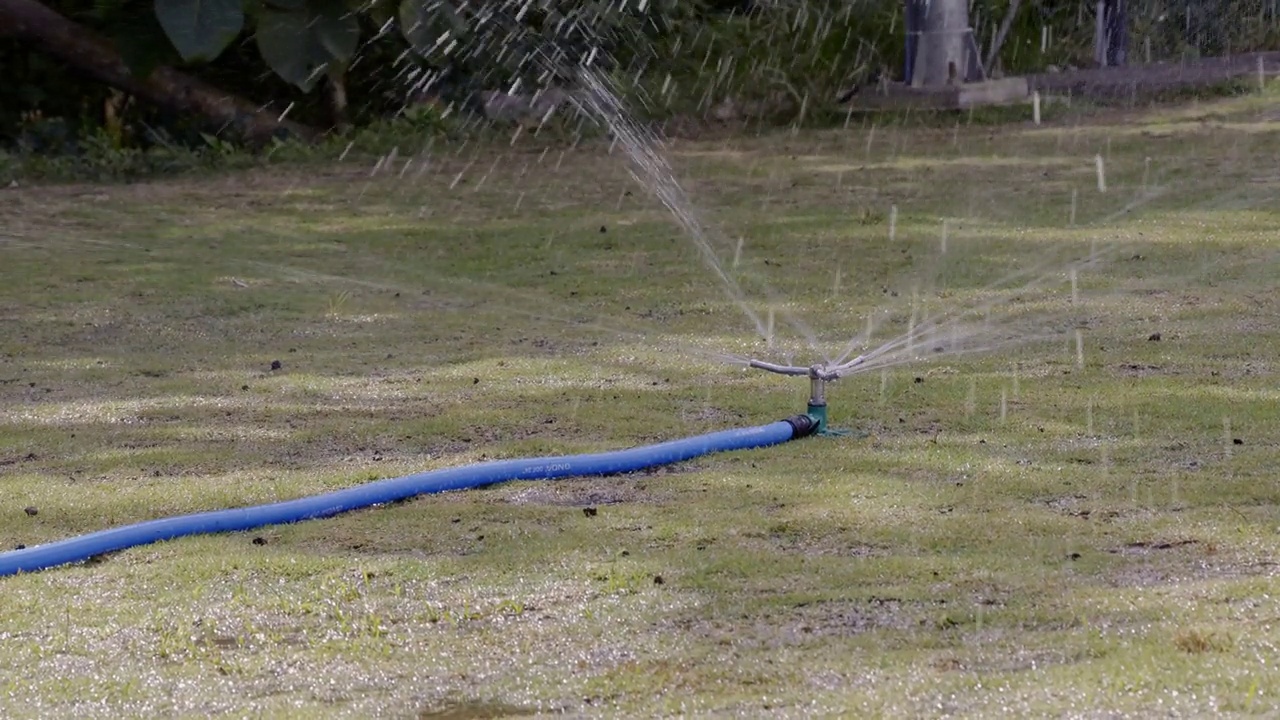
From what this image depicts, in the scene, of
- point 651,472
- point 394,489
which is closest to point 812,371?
point 651,472

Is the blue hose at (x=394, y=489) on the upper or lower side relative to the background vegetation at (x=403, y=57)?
lower

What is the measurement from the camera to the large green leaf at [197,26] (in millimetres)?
11906

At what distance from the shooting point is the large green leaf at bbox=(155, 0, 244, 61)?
39.1ft

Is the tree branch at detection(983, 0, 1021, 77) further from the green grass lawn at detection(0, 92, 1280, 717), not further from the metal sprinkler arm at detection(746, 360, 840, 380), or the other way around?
the metal sprinkler arm at detection(746, 360, 840, 380)

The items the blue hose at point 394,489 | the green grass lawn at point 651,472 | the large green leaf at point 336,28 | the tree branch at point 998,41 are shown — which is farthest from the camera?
the tree branch at point 998,41

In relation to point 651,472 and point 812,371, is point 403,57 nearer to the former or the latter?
point 812,371

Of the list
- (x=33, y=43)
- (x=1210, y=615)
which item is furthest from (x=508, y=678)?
(x=33, y=43)

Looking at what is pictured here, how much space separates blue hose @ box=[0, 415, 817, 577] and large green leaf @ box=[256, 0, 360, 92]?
8051 mm

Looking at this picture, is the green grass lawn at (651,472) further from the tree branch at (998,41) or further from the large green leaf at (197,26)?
the tree branch at (998,41)

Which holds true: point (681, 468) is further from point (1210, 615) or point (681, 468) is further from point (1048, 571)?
point (1210, 615)

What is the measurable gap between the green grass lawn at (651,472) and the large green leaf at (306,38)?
2458mm

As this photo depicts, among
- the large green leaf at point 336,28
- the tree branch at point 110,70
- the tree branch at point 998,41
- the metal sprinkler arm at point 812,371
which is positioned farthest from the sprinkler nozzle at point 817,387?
the tree branch at point 998,41

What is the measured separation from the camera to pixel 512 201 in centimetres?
1023

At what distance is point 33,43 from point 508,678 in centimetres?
1122
